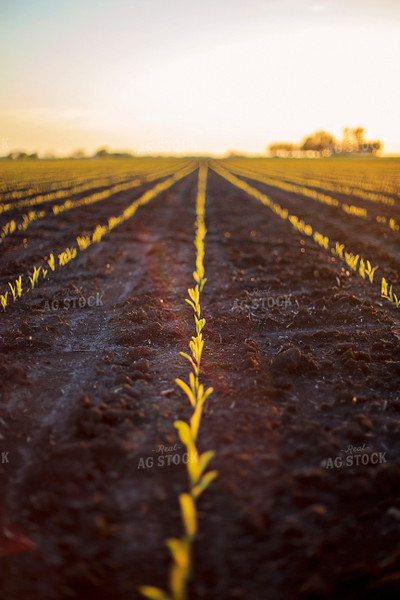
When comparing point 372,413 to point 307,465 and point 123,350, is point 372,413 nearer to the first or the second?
point 307,465

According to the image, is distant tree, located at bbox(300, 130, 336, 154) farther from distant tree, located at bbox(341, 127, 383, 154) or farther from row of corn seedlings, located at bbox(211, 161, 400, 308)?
row of corn seedlings, located at bbox(211, 161, 400, 308)

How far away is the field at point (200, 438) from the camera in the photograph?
1.73m

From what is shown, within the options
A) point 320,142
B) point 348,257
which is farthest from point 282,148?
point 348,257

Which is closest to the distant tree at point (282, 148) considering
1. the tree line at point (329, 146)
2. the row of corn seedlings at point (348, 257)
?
the tree line at point (329, 146)

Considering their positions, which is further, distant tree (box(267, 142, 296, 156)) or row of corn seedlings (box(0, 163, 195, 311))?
distant tree (box(267, 142, 296, 156))

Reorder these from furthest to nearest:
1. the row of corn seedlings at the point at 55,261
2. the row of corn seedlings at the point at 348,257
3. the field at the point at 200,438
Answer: the row of corn seedlings at the point at 348,257 < the row of corn seedlings at the point at 55,261 < the field at the point at 200,438

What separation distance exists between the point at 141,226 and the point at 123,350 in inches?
279

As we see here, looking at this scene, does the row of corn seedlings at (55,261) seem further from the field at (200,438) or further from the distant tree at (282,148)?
the distant tree at (282,148)

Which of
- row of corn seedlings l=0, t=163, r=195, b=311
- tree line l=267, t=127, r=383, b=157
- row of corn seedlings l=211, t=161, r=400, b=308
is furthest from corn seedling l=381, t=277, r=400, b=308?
tree line l=267, t=127, r=383, b=157

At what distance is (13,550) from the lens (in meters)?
1.77

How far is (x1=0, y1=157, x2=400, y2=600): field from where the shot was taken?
173 centimetres

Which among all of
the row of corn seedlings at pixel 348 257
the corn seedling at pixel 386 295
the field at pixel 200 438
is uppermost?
the row of corn seedlings at pixel 348 257

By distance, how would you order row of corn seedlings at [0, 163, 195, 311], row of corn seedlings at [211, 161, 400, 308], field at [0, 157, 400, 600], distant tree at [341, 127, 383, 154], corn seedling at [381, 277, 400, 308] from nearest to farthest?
1. field at [0, 157, 400, 600]
2. corn seedling at [381, 277, 400, 308]
3. row of corn seedlings at [0, 163, 195, 311]
4. row of corn seedlings at [211, 161, 400, 308]
5. distant tree at [341, 127, 383, 154]

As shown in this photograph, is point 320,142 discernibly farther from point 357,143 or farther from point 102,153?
point 102,153
